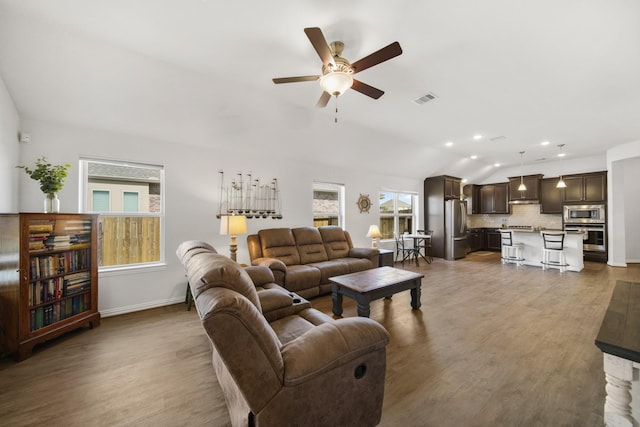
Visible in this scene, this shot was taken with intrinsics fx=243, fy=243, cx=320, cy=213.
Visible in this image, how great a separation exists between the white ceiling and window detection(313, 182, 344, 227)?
1.45 metres

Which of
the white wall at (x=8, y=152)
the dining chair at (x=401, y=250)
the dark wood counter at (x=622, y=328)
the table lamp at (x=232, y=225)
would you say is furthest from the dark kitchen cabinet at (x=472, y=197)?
the white wall at (x=8, y=152)

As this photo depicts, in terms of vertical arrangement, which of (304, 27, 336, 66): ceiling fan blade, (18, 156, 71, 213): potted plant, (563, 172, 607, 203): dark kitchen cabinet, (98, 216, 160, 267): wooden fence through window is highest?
(304, 27, 336, 66): ceiling fan blade

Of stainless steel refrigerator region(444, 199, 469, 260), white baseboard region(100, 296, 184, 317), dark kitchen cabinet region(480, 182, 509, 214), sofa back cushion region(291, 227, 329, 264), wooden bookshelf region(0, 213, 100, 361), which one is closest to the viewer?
wooden bookshelf region(0, 213, 100, 361)

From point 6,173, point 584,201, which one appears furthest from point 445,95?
point 584,201

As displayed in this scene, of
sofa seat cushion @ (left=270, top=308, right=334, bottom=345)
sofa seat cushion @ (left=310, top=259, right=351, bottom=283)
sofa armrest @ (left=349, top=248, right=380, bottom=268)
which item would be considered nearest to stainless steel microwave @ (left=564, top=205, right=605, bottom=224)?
sofa armrest @ (left=349, top=248, right=380, bottom=268)

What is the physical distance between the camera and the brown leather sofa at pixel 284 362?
1015 mm

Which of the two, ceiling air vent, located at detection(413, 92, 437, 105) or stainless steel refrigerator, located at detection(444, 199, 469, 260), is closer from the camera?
ceiling air vent, located at detection(413, 92, 437, 105)

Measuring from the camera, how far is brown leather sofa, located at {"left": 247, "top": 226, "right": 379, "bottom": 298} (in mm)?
3574

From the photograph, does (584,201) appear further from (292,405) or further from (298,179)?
(292,405)

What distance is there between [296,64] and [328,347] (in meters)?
2.65

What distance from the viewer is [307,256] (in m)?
4.32

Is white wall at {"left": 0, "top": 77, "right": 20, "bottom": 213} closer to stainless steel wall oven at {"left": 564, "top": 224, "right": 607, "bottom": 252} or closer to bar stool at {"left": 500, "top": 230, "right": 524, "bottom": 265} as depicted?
bar stool at {"left": 500, "top": 230, "right": 524, "bottom": 265}

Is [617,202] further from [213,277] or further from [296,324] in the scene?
[213,277]

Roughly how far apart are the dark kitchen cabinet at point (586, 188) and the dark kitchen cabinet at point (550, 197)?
7.1 inches
